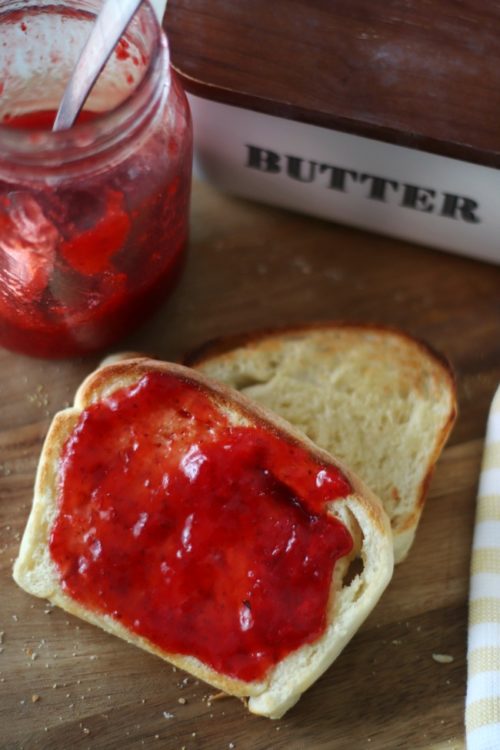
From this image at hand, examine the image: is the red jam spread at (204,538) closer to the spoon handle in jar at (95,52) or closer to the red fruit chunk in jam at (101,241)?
the red fruit chunk in jam at (101,241)

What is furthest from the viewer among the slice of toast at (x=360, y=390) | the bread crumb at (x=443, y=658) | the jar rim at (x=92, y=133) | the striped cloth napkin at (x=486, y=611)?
the slice of toast at (x=360, y=390)

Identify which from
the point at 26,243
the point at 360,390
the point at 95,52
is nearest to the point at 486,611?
the point at 360,390

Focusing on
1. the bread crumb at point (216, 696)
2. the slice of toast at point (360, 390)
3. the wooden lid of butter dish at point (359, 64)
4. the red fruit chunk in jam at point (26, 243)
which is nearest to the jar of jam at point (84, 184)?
the red fruit chunk in jam at point (26, 243)

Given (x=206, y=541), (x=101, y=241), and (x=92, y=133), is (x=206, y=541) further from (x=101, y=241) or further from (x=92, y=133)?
(x=92, y=133)

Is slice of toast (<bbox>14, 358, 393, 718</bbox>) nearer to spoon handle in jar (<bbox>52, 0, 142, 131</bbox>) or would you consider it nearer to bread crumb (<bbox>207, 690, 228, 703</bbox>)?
bread crumb (<bbox>207, 690, 228, 703</bbox>)

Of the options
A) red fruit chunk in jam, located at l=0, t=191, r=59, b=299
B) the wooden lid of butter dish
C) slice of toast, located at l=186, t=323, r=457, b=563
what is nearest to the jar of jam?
red fruit chunk in jam, located at l=0, t=191, r=59, b=299

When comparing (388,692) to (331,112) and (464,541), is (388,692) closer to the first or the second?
(464,541)

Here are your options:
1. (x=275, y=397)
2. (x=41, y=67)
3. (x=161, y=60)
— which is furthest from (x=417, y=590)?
(x=41, y=67)

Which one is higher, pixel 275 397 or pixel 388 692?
pixel 275 397
